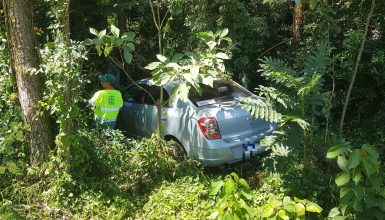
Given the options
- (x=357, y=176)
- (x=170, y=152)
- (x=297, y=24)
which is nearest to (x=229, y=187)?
(x=357, y=176)

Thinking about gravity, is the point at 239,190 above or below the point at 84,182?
above

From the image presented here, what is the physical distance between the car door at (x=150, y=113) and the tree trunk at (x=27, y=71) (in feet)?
5.54

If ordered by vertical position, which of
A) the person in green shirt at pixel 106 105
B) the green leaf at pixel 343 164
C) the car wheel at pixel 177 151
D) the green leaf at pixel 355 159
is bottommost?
the car wheel at pixel 177 151

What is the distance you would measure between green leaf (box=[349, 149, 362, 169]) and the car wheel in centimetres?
296

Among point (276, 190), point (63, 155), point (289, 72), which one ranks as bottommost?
point (276, 190)

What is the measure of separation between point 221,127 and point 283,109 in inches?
43.3

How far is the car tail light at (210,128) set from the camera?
18.1 ft

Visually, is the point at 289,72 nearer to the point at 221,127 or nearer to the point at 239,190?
the point at 221,127

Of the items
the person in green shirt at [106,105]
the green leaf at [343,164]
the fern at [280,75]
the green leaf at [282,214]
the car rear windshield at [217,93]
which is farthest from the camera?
the person in green shirt at [106,105]

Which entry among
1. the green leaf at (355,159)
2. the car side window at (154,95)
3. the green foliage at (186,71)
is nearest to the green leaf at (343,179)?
the green leaf at (355,159)

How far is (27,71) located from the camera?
5.27 m

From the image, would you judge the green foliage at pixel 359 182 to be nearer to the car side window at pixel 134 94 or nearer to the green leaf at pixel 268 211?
the green leaf at pixel 268 211

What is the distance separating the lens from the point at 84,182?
539 cm

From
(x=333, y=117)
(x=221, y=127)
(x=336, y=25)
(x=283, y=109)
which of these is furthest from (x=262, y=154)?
(x=336, y=25)
